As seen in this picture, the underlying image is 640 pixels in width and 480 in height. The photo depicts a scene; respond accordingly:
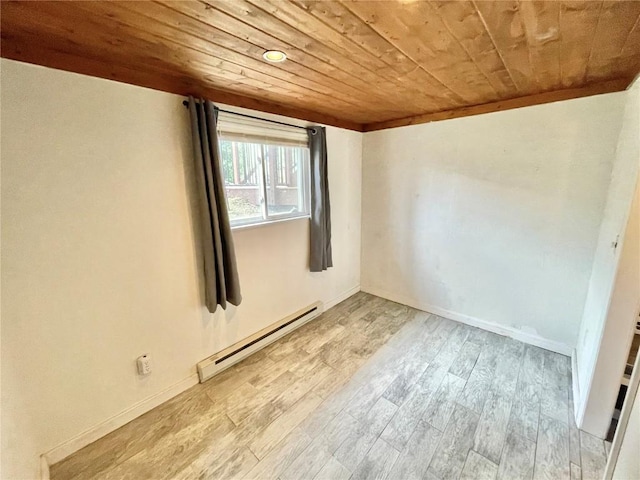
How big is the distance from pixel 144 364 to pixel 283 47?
2018mm

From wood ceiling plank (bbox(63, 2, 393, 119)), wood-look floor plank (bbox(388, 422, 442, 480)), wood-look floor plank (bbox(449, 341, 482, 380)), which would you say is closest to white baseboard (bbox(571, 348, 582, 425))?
wood-look floor plank (bbox(449, 341, 482, 380))

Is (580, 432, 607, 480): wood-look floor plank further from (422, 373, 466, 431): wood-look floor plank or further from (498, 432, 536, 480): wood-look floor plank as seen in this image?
(422, 373, 466, 431): wood-look floor plank

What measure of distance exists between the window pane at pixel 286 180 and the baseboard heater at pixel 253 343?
103 centimetres

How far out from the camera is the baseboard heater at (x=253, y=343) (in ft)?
6.66

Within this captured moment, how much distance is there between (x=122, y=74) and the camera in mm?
Result: 1462

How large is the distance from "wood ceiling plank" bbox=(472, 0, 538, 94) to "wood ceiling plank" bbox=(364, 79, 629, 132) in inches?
19.6

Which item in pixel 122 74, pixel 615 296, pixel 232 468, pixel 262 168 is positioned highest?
pixel 122 74

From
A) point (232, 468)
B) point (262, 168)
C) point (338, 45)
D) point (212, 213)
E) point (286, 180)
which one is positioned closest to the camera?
point (338, 45)

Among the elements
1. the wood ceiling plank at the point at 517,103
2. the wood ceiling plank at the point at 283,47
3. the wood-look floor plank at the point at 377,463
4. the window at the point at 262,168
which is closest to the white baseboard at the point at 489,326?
A: the window at the point at 262,168

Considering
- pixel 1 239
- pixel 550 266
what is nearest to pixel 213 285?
pixel 1 239

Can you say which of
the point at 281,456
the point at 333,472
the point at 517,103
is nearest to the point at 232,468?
the point at 281,456

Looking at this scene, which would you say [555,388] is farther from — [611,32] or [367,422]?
[611,32]

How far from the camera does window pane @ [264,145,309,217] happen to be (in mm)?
2391

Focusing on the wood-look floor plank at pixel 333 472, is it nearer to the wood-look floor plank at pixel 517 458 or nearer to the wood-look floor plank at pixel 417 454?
the wood-look floor plank at pixel 417 454
